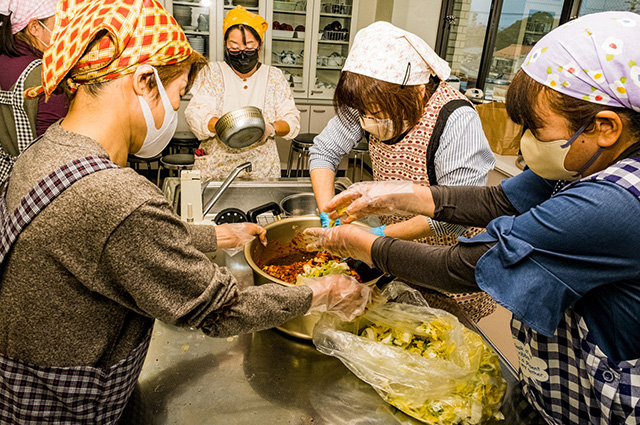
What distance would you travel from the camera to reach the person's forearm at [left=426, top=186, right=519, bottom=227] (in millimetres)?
1252

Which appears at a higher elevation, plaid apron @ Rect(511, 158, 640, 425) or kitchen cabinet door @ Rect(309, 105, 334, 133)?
plaid apron @ Rect(511, 158, 640, 425)

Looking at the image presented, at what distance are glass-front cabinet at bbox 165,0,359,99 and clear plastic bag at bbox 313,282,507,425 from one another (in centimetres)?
426

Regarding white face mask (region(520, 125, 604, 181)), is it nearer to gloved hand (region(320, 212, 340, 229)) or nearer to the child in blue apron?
the child in blue apron

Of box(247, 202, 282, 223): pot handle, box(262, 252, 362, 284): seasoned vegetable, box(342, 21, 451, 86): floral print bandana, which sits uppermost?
box(342, 21, 451, 86): floral print bandana

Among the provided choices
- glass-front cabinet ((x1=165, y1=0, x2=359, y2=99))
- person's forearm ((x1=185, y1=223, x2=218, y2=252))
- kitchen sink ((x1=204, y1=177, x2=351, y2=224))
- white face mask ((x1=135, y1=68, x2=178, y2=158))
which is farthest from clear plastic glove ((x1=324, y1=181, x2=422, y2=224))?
glass-front cabinet ((x1=165, y1=0, x2=359, y2=99))

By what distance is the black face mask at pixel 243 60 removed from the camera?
Result: 3.06 metres

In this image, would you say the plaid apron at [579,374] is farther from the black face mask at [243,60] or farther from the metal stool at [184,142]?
the metal stool at [184,142]

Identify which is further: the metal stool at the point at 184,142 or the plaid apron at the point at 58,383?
the metal stool at the point at 184,142

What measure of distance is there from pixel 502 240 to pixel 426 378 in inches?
15.2

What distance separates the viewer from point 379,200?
142 cm

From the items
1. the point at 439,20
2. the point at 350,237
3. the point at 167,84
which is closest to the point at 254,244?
the point at 350,237

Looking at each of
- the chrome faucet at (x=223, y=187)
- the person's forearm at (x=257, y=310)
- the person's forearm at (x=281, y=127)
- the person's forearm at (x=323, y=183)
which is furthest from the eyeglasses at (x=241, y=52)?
the person's forearm at (x=257, y=310)

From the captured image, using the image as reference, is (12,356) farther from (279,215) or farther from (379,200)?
(279,215)

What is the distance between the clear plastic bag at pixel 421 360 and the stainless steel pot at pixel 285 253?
6 centimetres
